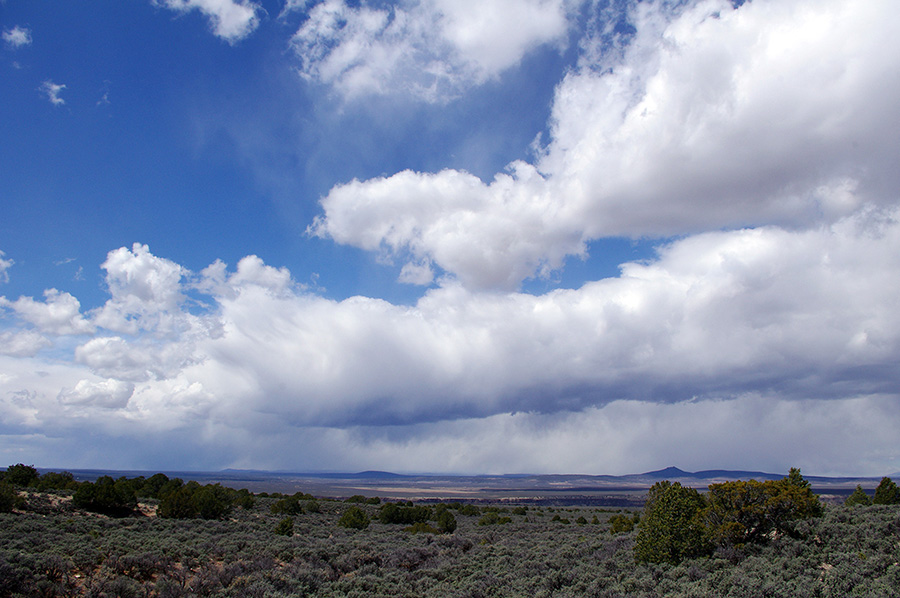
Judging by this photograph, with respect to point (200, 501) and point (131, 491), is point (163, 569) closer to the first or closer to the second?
point (200, 501)

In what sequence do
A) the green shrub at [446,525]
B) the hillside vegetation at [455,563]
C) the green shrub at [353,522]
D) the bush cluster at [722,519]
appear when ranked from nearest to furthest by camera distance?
the hillside vegetation at [455,563] < the bush cluster at [722,519] < the green shrub at [353,522] < the green shrub at [446,525]

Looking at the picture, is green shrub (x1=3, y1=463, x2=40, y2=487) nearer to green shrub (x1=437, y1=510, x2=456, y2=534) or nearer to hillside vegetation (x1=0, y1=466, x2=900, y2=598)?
hillside vegetation (x1=0, y1=466, x2=900, y2=598)

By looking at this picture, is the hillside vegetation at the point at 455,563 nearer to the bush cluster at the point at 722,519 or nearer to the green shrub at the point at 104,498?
the bush cluster at the point at 722,519

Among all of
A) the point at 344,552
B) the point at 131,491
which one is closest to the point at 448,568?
the point at 344,552

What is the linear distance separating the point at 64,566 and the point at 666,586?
22222mm

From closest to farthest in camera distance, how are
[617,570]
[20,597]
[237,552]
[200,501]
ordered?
[20,597] < [617,570] < [237,552] < [200,501]

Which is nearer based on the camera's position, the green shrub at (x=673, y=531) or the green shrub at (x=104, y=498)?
the green shrub at (x=673, y=531)

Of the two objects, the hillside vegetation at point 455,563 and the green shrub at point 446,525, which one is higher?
the hillside vegetation at point 455,563

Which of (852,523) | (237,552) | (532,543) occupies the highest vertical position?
(852,523)

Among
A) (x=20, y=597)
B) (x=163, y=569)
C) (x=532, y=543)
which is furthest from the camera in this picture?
(x=532, y=543)

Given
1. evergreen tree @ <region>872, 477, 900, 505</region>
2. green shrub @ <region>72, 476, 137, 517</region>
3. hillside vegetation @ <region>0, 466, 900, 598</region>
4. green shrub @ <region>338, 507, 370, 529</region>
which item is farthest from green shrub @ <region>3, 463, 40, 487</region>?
evergreen tree @ <region>872, 477, 900, 505</region>

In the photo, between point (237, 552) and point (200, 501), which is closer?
point (237, 552)

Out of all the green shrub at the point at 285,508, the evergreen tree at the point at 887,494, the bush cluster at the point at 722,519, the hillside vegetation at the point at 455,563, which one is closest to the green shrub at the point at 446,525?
the hillside vegetation at the point at 455,563

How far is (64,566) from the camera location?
17953 mm
